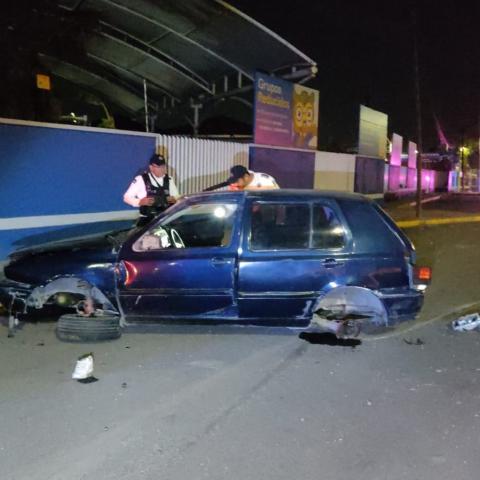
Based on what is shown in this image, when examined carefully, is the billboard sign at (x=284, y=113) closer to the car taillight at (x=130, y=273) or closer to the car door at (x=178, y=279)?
the car door at (x=178, y=279)

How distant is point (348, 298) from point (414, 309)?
0.64m

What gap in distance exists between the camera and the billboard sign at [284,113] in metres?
15.0

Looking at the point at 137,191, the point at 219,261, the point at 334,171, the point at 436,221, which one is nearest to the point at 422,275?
the point at 219,261

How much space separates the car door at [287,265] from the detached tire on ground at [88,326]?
1.23 metres

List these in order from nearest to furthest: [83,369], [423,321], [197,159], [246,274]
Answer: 1. [83,369]
2. [246,274]
3. [423,321]
4. [197,159]

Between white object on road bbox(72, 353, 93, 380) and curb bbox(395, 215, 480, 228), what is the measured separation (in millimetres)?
12934

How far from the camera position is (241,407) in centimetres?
451

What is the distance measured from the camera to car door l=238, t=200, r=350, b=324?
573 cm

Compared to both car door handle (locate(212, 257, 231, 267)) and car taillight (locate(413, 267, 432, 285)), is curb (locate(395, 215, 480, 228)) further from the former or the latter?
car door handle (locate(212, 257, 231, 267))

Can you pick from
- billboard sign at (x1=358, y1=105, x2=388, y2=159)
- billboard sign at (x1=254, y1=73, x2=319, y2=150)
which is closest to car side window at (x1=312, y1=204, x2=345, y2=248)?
billboard sign at (x1=254, y1=73, x2=319, y2=150)

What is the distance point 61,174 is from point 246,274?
5016 mm

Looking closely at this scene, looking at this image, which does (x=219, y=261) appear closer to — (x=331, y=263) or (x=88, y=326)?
(x=331, y=263)

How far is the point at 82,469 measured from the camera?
3.55 metres

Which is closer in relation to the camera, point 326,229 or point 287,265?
point 287,265
